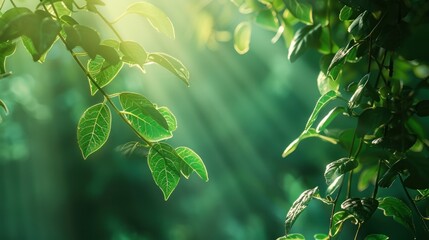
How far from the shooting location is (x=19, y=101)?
805 centimetres

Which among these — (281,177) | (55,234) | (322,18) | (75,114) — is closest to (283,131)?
(281,177)

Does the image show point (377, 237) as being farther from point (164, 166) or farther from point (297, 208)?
point (164, 166)

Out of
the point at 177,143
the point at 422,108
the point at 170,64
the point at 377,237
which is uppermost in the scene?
the point at 170,64

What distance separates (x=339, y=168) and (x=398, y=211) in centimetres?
10

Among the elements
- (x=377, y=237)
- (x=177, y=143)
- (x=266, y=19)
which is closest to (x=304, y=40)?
(x=266, y=19)

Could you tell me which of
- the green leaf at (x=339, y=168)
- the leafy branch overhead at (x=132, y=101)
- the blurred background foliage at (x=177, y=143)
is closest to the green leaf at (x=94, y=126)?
the leafy branch overhead at (x=132, y=101)

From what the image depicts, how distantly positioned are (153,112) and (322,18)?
35 cm

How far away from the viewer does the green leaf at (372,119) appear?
415 millimetres

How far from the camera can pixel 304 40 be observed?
59cm

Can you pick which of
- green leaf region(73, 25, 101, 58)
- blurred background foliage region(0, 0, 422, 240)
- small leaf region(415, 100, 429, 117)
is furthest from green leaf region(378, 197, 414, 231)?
blurred background foliage region(0, 0, 422, 240)

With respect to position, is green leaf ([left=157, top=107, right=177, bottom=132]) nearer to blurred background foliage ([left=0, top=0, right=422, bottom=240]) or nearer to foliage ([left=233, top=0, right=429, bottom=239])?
foliage ([left=233, top=0, right=429, bottom=239])

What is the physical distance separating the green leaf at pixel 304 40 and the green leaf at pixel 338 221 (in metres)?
0.20

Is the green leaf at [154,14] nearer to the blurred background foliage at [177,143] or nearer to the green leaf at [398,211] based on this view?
the green leaf at [398,211]

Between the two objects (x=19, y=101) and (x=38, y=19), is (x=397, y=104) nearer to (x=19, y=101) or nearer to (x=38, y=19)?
(x=38, y=19)
